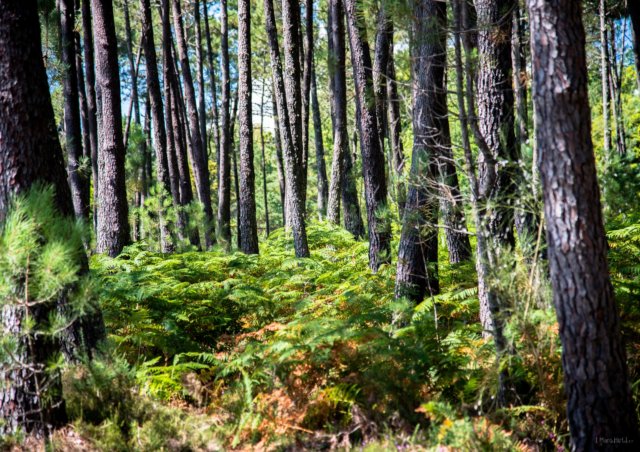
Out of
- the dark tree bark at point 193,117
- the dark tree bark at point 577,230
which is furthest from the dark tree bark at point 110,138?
the dark tree bark at point 577,230

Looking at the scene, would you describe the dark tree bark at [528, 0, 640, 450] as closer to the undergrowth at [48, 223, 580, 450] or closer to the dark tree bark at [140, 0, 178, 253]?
the undergrowth at [48, 223, 580, 450]

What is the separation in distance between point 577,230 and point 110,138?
25.5 feet

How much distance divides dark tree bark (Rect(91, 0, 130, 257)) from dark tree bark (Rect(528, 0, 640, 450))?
7189 mm

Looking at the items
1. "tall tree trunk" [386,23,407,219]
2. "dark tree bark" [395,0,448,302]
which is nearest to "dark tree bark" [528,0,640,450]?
"tall tree trunk" [386,23,407,219]

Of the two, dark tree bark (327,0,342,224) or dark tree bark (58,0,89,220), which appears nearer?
dark tree bark (58,0,89,220)

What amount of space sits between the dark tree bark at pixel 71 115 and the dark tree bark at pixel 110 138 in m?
1.05

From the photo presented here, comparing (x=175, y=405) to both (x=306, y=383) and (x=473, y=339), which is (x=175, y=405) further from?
(x=473, y=339)

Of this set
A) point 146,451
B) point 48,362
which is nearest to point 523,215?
point 146,451

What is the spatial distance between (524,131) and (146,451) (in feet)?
12.1

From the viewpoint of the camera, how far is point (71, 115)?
10.4 m

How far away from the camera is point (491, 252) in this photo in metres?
4.12

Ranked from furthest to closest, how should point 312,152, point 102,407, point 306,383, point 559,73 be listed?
point 312,152 → point 306,383 → point 102,407 → point 559,73

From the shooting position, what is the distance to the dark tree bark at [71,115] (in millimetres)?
10188

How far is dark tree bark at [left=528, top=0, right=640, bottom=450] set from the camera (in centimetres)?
335
